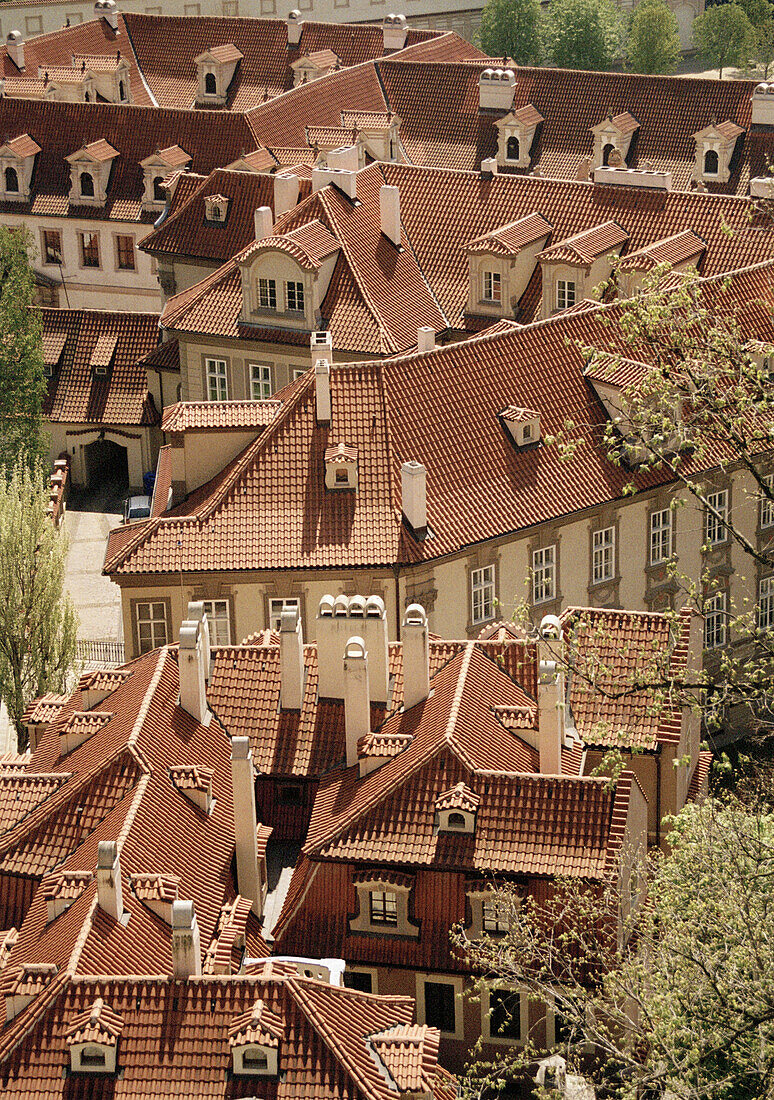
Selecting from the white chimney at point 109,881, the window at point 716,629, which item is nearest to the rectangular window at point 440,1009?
the white chimney at point 109,881

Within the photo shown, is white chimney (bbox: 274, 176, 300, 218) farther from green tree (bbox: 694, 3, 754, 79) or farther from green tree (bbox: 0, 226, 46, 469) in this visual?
green tree (bbox: 694, 3, 754, 79)

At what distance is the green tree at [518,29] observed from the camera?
13325 centimetres

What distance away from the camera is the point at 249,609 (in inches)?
2425

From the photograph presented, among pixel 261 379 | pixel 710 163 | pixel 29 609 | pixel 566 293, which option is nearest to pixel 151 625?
pixel 29 609

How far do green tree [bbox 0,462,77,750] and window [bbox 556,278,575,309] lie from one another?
76.8 ft

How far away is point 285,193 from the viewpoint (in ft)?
271

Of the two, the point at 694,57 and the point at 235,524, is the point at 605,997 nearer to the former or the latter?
the point at 235,524

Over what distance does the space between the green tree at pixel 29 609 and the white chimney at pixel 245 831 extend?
16624 mm

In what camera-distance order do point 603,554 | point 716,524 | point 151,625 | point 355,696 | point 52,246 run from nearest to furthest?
point 355,696 → point 151,625 → point 603,554 → point 716,524 → point 52,246

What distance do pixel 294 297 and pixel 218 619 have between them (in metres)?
19.5

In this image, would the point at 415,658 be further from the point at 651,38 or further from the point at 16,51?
the point at 651,38

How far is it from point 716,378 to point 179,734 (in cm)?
2128

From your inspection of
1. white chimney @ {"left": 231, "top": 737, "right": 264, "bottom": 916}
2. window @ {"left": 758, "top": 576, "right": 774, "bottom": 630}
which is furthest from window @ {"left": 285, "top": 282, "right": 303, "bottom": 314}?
white chimney @ {"left": 231, "top": 737, "right": 264, "bottom": 916}

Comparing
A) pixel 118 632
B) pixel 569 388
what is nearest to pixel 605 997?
pixel 569 388
